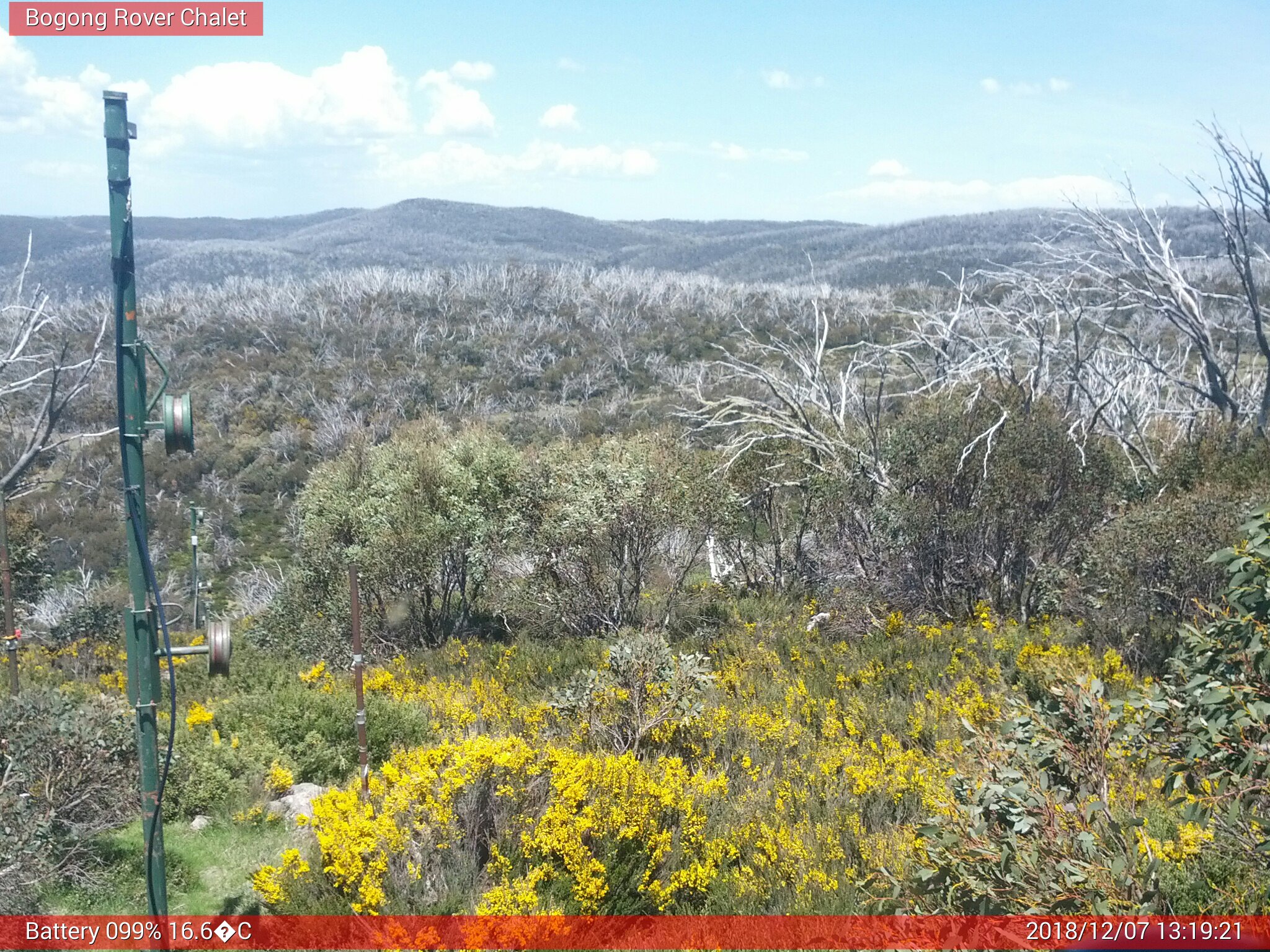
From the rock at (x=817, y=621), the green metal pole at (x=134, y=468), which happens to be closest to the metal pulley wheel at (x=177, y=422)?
the green metal pole at (x=134, y=468)

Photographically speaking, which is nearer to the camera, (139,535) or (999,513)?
(139,535)

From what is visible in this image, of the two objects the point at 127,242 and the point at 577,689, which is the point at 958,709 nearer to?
the point at 577,689

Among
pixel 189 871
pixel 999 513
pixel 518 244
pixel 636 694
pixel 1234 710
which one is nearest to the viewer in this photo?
pixel 1234 710

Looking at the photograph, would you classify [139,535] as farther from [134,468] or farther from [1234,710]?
[1234,710]

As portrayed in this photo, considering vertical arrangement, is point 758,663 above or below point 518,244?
below

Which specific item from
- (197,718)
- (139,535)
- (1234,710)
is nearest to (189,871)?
(197,718)

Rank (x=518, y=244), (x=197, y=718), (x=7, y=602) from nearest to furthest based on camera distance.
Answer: (x=197, y=718), (x=7, y=602), (x=518, y=244)
